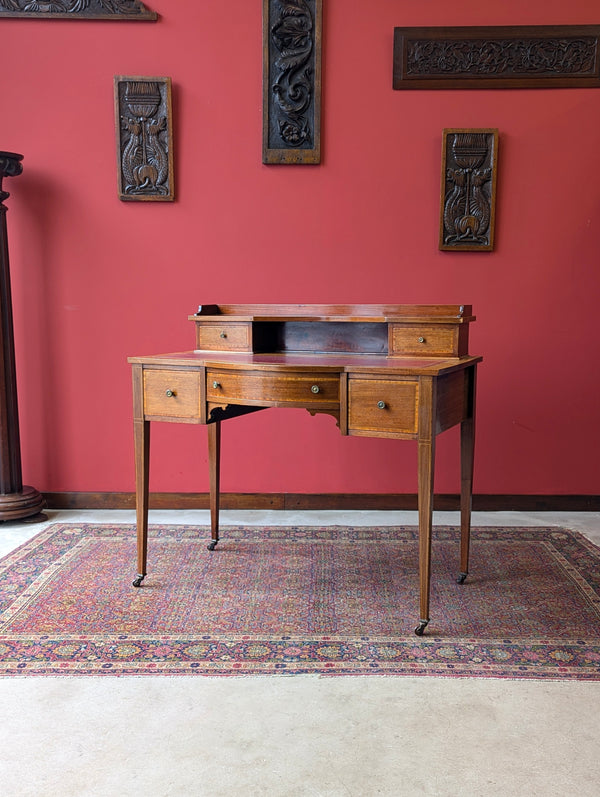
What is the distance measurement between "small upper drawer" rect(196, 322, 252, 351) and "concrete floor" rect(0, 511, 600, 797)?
1.35m

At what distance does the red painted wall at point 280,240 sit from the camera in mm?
3740

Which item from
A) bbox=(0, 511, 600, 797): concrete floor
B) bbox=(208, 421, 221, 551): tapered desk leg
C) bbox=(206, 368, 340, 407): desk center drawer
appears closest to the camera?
bbox=(0, 511, 600, 797): concrete floor

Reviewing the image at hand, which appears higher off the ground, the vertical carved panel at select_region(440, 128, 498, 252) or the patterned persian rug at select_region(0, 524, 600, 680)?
the vertical carved panel at select_region(440, 128, 498, 252)

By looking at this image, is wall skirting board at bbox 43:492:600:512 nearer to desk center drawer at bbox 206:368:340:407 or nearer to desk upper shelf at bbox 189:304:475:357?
desk upper shelf at bbox 189:304:475:357

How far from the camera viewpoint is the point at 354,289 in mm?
3857

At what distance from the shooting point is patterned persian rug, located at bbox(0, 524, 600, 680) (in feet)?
7.63

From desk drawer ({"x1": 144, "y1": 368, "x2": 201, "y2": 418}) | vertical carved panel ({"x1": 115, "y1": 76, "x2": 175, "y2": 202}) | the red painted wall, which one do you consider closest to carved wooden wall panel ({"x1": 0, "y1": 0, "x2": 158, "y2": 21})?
the red painted wall

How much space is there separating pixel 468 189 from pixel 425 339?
1254 millimetres

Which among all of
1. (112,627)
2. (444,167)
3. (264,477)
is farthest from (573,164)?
(112,627)

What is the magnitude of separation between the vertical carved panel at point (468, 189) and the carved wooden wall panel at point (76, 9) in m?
1.63

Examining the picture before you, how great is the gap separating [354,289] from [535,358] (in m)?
1.00

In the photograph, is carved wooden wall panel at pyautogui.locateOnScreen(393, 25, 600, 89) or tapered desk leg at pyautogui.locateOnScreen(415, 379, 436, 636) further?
carved wooden wall panel at pyautogui.locateOnScreen(393, 25, 600, 89)

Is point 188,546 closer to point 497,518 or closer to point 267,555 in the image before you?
point 267,555

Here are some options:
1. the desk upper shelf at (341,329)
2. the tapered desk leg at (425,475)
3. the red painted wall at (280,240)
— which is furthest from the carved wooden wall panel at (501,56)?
the tapered desk leg at (425,475)
